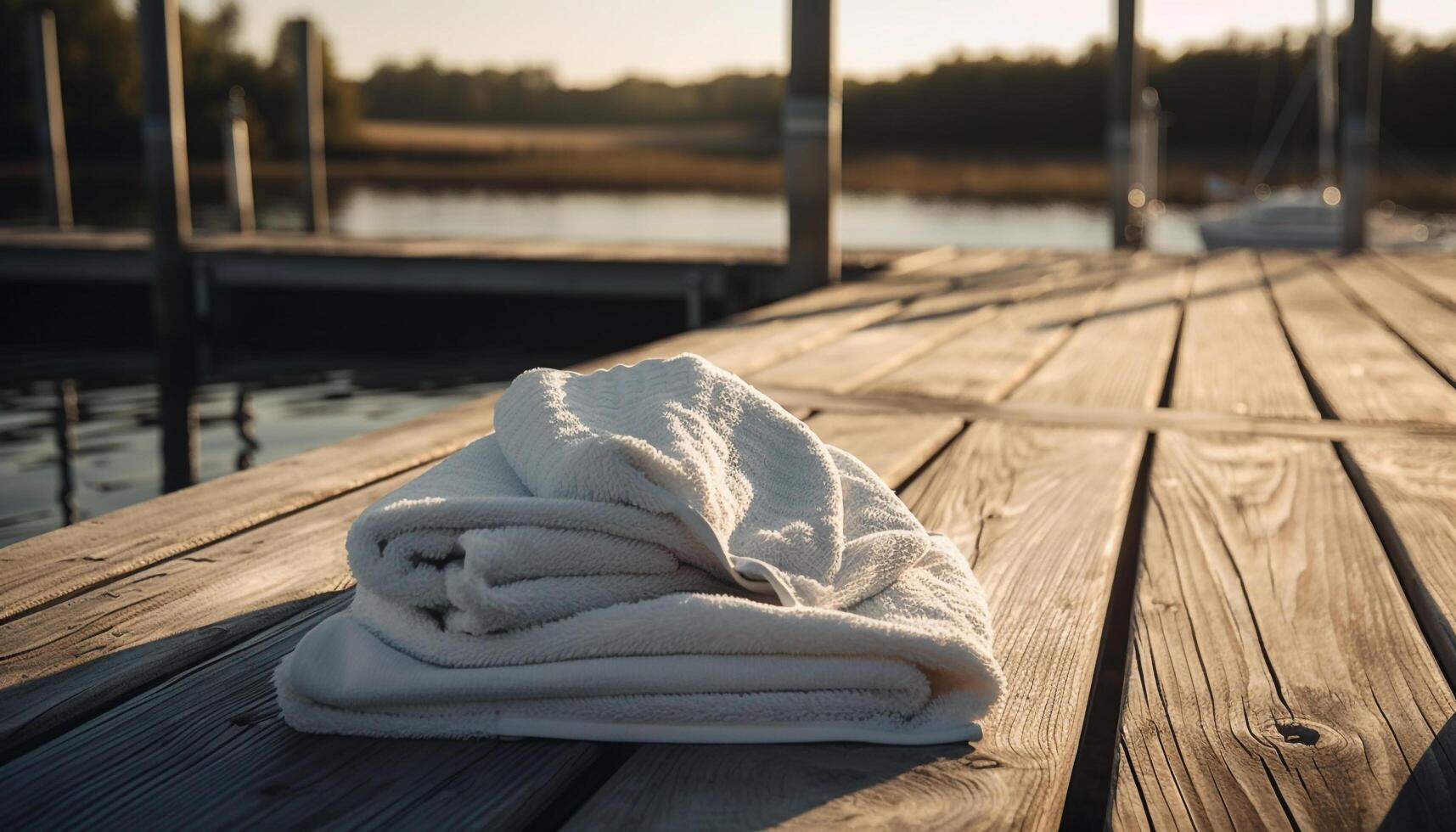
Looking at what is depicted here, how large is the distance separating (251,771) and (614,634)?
0.35 meters

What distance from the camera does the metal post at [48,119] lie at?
12672 mm

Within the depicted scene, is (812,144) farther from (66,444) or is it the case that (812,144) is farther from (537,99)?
(537,99)

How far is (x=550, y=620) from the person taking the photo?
1.21 meters

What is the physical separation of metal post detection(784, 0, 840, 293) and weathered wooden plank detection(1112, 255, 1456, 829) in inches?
148

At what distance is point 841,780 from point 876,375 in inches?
91.4

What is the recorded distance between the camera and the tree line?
34.7 m

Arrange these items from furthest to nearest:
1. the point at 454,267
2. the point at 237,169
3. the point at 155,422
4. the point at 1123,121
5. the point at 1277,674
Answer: the point at 237,169 < the point at 1123,121 < the point at 454,267 < the point at 155,422 < the point at 1277,674

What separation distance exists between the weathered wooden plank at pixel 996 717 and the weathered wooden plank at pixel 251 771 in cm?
9

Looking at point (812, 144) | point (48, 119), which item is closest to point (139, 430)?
point (812, 144)

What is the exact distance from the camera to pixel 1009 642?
152 cm

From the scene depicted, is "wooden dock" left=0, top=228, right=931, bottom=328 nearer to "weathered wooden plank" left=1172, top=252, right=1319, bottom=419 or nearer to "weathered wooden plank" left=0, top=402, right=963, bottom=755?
"weathered wooden plank" left=1172, top=252, right=1319, bottom=419

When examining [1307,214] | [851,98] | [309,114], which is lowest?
[1307,214]

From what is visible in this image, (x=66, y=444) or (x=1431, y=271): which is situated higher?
(x=1431, y=271)

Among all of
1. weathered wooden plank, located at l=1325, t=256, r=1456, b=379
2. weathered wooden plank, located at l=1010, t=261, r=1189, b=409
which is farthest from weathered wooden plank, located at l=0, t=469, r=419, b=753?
weathered wooden plank, located at l=1325, t=256, r=1456, b=379
